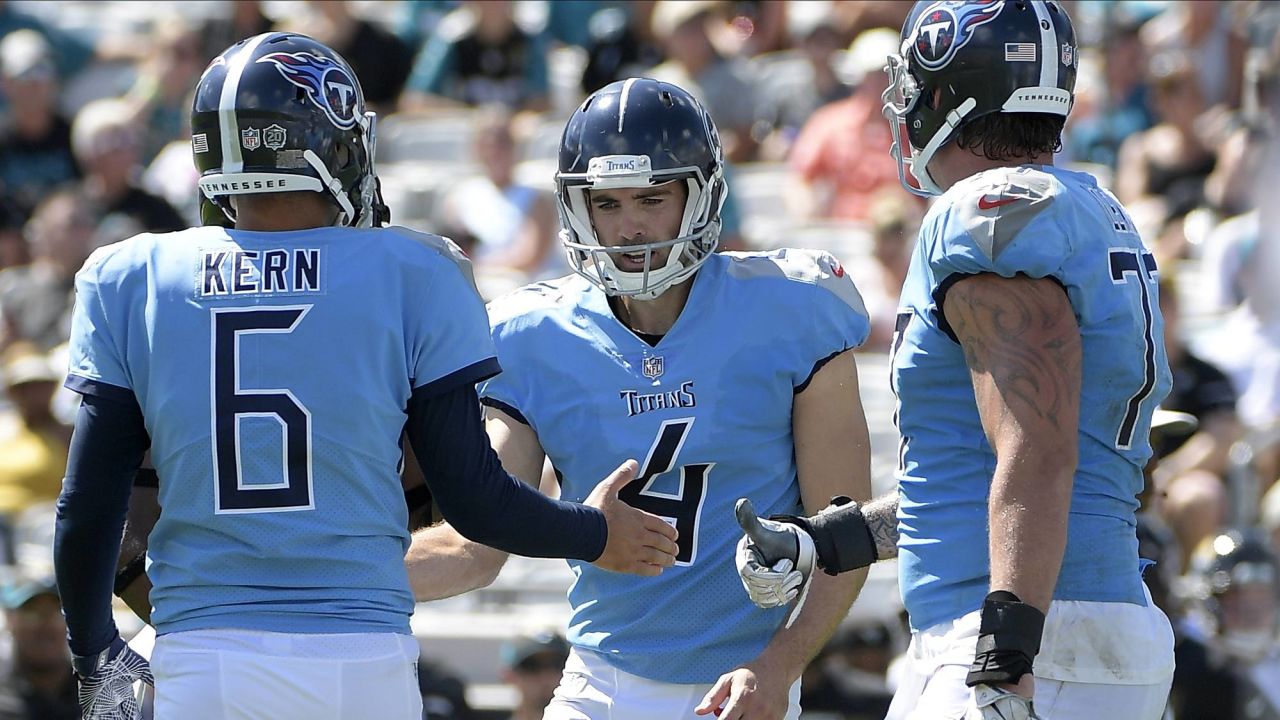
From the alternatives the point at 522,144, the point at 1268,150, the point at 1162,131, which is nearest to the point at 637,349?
the point at 1268,150

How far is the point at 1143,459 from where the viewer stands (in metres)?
3.33

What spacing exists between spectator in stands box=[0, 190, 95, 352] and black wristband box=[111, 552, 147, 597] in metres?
6.07

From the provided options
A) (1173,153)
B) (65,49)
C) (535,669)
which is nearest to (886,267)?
(1173,153)

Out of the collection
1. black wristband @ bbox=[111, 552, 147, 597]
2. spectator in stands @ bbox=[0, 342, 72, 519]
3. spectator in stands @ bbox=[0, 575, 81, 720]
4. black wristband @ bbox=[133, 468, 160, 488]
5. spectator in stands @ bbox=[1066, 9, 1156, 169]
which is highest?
spectator in stands @ bbox=[1066, 9, 1156, 169]

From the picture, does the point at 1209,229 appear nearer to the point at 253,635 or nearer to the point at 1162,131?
the point at 1162,131

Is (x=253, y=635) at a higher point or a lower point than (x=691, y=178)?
lower

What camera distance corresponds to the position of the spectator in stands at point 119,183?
992 centimetres

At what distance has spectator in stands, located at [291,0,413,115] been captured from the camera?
1099 centimetres

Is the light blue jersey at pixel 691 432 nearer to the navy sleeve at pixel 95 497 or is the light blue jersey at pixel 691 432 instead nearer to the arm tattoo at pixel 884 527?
the arm tattoo at pixel 884 527

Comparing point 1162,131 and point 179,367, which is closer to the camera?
point 179,367

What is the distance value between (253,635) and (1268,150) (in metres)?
6.30

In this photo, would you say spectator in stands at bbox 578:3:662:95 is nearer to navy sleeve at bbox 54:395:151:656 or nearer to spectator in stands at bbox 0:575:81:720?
spectator in stands at bbox 0:575:81:720

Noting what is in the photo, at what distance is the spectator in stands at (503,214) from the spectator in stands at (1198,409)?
2923 mm

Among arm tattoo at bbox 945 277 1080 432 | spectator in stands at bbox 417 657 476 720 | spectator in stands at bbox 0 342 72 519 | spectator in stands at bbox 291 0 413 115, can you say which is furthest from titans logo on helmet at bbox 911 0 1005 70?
spectator in stands at bbox 291 0 413 115
